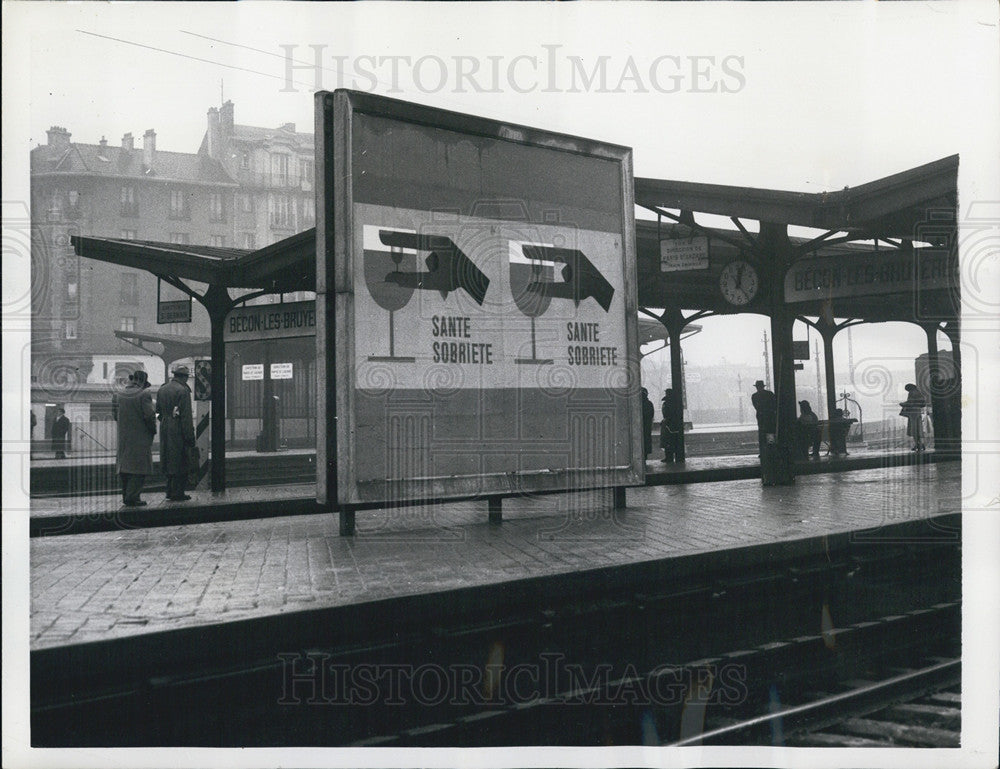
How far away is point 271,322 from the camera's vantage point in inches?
445

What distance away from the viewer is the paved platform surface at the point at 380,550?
172 inches

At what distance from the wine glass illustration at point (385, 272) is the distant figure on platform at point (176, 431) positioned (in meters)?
4.87

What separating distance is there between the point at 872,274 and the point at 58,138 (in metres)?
7.89

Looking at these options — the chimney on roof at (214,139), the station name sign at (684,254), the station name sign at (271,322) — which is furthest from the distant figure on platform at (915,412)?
the chimney on roof at (214,139)

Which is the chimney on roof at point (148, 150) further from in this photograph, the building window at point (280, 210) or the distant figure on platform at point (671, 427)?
the building window at point (280, 210)

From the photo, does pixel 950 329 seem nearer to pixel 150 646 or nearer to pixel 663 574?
pixel 663 574

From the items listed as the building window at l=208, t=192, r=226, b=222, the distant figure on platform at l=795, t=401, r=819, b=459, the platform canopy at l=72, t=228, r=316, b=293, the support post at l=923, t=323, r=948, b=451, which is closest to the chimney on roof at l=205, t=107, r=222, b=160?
the building window at l=208, t=192, r=226, b=222

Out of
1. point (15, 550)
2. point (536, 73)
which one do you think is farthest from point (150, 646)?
point (536, 73)

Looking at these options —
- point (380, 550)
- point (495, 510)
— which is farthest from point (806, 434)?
point (380, 550)

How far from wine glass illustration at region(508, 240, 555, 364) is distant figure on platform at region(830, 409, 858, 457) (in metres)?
11.3

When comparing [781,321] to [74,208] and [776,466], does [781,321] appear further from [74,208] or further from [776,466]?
[74,208]

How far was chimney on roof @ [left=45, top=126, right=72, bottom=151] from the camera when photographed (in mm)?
4797

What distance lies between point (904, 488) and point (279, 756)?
28.3ft

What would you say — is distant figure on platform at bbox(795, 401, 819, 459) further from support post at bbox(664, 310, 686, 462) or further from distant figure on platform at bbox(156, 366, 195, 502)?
distant figure on platform at bbox(156, 366, 195, 502)
